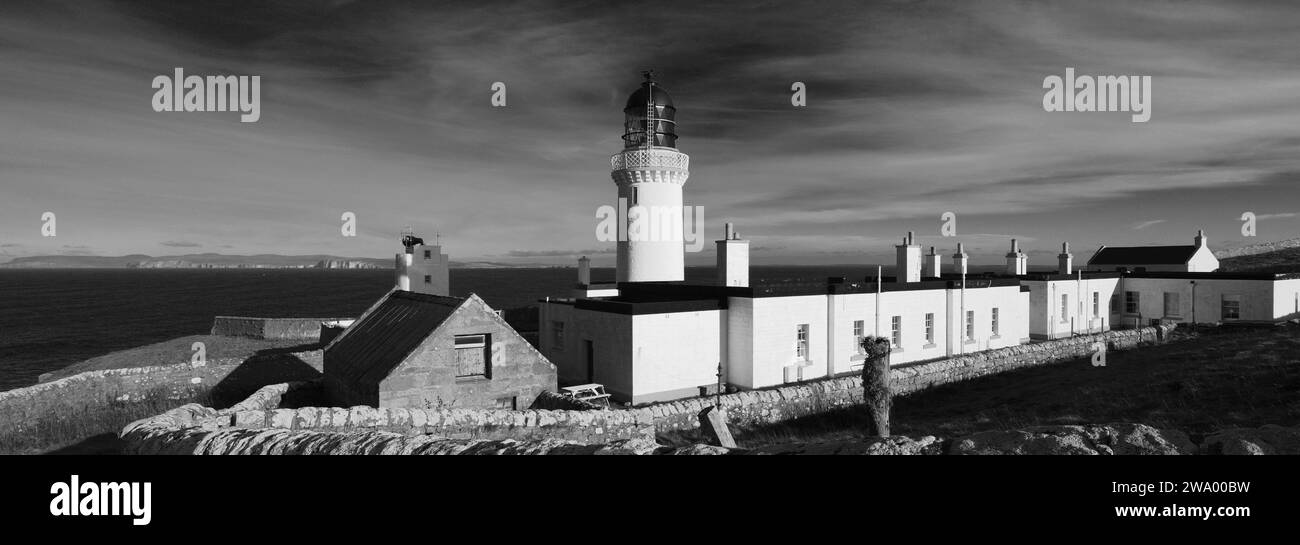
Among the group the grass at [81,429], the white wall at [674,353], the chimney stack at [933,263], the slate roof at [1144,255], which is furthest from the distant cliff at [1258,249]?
the grass at [81,429]

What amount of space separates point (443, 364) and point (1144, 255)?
60819 mm

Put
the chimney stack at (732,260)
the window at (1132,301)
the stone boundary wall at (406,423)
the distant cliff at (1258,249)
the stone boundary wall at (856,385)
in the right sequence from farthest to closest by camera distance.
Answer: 1. the distant cliff at (1258,249)
2. the window at (1132,301)
3. the chimney stack at (732,260)
4. the stone boundary wall at (856,385)
5. the stone boundary wall at (406,423)

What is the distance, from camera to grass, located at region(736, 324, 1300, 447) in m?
14.3

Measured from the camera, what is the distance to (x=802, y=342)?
22.7 meters

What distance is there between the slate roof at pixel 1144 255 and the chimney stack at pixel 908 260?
119 ft

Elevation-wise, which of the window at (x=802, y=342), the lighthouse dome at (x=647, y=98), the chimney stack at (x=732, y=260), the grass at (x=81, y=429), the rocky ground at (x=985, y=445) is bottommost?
the grass at (x=81, y=429)

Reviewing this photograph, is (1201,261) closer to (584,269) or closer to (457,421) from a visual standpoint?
(584,269)

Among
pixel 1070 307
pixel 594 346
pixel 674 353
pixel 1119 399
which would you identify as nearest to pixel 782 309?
pixel 674 353

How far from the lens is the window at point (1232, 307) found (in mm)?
34406

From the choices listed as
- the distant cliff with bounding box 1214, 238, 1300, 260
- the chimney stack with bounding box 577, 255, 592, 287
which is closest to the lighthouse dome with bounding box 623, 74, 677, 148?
the chimney stack with bounding box 577, 255, 592, 287

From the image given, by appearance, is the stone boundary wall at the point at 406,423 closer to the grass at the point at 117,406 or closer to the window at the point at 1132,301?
the grass at the point at 117,406
